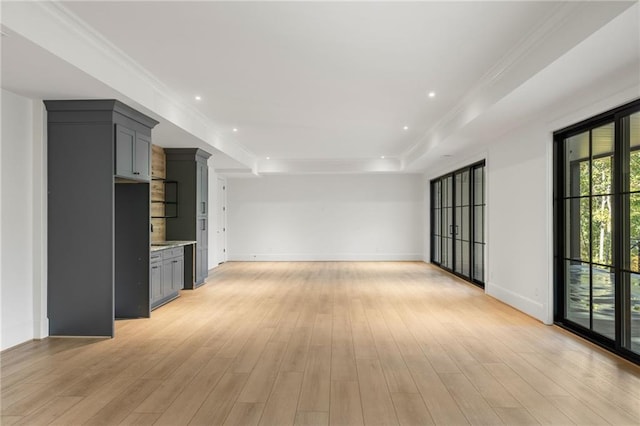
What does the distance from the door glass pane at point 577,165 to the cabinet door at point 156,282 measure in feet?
17.1

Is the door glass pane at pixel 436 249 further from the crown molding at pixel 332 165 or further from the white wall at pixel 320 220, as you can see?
the crown molding at pixel 332 165

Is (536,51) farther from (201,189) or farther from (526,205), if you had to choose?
(201,189)

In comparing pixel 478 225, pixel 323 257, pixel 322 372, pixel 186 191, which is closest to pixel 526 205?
pixel 478 225

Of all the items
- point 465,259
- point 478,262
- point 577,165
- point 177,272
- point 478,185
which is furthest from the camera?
point 465,259

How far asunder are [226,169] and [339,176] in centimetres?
340

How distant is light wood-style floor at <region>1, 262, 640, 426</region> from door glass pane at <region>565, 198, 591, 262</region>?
2.94 ft

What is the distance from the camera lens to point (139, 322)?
5.10m

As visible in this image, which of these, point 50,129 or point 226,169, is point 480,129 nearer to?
point 50,129

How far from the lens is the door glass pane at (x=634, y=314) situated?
3.59 metres

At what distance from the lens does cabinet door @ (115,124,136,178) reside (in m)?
4.52

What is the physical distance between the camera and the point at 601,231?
4.13 meters

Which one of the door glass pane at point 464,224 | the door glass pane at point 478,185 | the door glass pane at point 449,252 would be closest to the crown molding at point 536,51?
the door glass pane at point 478,185

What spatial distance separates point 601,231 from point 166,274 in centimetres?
543

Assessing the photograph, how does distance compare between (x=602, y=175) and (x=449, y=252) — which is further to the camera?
(x=449, y=252)
